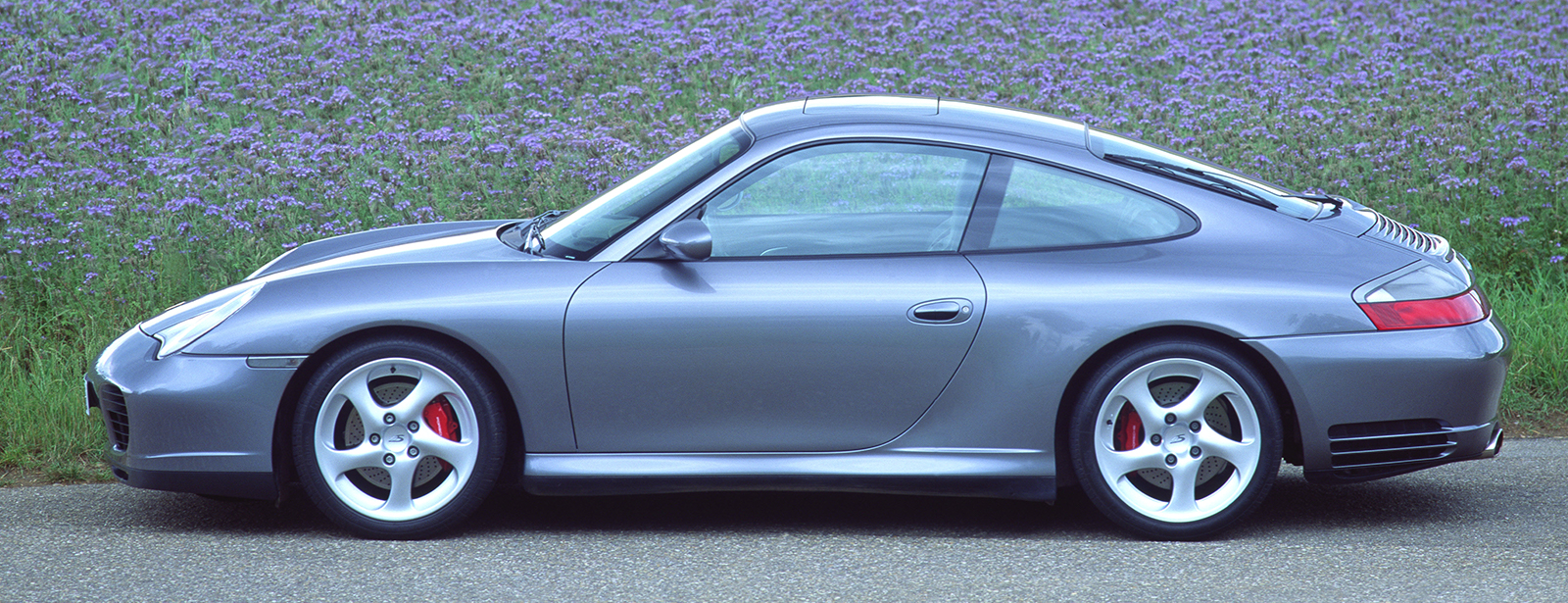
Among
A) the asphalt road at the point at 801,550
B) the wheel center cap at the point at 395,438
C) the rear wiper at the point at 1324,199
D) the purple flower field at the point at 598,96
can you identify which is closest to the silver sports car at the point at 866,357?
the wheel center cap at the point at 395,438

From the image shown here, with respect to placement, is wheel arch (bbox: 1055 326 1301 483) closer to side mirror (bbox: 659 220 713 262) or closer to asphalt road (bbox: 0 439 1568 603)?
asphalt road (bbox: 0 439 1568 603)

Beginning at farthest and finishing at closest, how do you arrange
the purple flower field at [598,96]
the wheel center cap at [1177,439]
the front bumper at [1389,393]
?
the purple flower field at [598,96]
the wheel center cap at [1177,439]
the front bumper at [1389,393]

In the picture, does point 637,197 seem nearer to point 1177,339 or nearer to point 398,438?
point 398,438

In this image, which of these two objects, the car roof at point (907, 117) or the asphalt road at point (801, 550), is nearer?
the asphalt road at point (801, 550)

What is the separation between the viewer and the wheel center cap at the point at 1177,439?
4.02 meters

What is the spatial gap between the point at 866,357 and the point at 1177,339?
863 millimetres

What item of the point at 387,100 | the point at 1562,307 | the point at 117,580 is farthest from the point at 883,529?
the point at 387,100

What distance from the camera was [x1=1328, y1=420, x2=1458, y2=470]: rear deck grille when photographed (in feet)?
13.0

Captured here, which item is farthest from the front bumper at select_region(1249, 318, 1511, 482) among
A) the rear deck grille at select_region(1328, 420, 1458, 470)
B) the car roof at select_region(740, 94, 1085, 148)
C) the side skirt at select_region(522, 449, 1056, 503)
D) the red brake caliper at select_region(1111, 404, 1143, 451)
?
the car roof at select_region(740, 94, 1085, 148)

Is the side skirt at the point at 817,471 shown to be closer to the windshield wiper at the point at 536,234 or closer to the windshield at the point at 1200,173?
the windshield wiper at the point at 536,234

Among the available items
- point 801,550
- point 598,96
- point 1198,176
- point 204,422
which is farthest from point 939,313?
point 598,96

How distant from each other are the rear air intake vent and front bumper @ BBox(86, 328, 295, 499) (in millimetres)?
3161

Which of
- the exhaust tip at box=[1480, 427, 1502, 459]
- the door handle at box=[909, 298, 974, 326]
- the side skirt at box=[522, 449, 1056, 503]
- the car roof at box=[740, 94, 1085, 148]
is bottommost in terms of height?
the side skirt at box=[522, 449, 1056, 503]

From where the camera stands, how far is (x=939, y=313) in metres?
3.94
